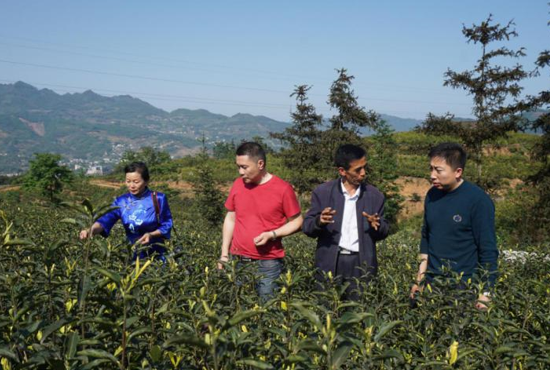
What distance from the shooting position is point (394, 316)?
9.53ft

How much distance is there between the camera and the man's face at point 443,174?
11.2ft

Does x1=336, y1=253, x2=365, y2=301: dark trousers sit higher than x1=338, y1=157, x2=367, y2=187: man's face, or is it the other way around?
x1=338, y1=157, x2=367, y2=187: man's face

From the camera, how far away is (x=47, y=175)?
104 ft

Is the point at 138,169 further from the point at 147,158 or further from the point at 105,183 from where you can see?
the point at 147,158

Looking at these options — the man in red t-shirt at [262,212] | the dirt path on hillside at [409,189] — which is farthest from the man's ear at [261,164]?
the dirt path on hillside at [409,189]

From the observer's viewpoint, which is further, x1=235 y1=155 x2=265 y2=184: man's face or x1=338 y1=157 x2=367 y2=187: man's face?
x1=235 y1=155 x2=265 y2=184: man's face

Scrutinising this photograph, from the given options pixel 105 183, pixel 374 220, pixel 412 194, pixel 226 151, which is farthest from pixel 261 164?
pixel 226 151

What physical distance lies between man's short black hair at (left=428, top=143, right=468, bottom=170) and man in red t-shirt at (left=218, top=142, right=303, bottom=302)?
48.3 inches

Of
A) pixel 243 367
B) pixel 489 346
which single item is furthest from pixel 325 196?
pixel 243 367

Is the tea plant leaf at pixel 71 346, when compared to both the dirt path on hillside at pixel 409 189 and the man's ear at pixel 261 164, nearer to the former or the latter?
the man's ear at pixel 261 164

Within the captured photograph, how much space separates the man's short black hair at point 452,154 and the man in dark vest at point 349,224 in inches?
21.1

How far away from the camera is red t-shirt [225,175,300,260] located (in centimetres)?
405

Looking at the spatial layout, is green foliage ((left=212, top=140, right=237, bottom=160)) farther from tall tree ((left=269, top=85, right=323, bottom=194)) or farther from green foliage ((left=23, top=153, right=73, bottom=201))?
tall tree ((left=269, top=85, right=323, bottom=194))

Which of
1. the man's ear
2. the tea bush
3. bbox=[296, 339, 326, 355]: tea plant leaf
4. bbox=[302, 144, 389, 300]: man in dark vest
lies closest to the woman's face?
the man's ear
